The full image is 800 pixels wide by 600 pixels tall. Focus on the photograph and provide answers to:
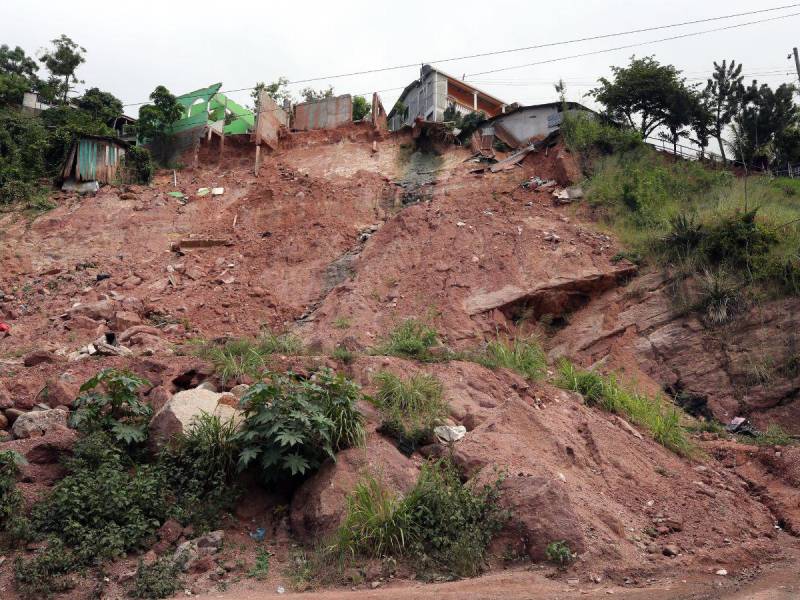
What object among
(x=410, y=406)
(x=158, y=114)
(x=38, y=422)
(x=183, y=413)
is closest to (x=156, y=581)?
(x=183, y=413)

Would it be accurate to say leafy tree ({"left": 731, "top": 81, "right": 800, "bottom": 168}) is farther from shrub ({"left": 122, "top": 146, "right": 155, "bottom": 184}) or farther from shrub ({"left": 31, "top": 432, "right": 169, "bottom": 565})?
shrub ({"left": 31, "top": 432, "right": 169, "bottom": 565})

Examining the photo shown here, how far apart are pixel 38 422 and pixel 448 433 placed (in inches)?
148

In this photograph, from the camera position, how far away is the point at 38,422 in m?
6.61

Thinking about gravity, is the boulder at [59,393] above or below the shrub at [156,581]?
above

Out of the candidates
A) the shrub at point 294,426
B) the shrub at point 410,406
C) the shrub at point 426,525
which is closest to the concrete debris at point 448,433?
the shrub at point 410,406

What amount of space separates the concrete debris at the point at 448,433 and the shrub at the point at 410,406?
Answer: 0.07 meters

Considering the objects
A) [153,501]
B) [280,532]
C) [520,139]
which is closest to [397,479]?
[280,532]

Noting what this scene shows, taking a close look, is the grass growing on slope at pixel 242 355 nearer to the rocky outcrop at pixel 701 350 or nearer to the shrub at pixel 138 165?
the rocky outcrop at pixel 701 350

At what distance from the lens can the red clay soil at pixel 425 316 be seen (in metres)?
5.33

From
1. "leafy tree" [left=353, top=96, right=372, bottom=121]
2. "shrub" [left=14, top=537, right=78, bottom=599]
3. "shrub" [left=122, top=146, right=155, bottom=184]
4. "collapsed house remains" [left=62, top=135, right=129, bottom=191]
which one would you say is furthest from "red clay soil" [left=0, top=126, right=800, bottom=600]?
"leafy tree" [left=353, top=96, right=372, bottom=121]

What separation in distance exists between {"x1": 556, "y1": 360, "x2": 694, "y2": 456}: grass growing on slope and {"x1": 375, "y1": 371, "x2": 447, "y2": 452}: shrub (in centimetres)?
203

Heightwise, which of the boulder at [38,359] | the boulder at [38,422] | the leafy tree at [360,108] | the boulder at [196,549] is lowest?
the boulder at [196,549]

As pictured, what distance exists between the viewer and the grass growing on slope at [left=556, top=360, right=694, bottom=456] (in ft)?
25.9

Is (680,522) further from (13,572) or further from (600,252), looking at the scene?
(600,252)
